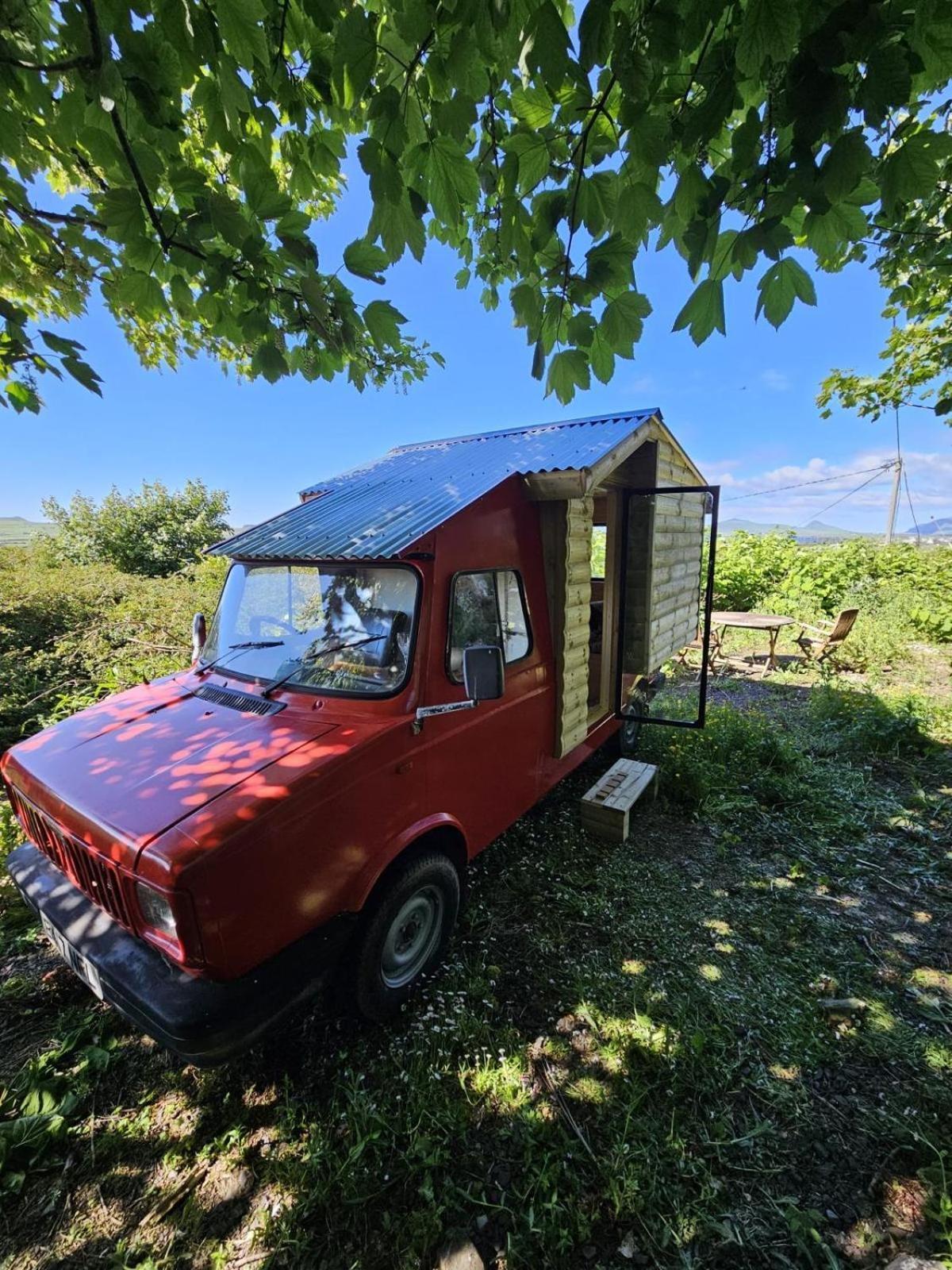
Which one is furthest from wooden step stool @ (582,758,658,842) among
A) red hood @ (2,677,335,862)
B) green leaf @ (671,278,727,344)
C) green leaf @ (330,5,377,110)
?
green leaf @ (330,5,377,110)

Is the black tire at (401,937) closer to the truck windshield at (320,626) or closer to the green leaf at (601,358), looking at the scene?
the truck windshield at (320,626)

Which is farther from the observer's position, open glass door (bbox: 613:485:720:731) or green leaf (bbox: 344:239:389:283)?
open glass door (bbox: 613:485:720:731)

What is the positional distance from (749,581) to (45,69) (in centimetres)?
1617

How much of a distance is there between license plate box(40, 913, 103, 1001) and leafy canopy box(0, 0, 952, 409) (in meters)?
2.46

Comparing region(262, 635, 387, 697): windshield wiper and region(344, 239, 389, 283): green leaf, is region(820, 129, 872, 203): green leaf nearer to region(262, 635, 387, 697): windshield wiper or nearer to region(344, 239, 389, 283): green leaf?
region(344, 239, 389, 283): green leaf

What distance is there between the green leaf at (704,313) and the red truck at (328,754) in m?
1.44

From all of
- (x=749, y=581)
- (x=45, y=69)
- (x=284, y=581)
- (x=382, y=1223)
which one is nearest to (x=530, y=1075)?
(x=382, y=1223)

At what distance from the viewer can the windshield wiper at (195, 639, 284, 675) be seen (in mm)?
2902

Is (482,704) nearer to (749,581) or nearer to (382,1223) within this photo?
(382,1223)

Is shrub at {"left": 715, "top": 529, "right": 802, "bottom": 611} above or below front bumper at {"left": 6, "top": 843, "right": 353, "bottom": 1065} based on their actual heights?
above

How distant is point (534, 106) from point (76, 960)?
381 cm

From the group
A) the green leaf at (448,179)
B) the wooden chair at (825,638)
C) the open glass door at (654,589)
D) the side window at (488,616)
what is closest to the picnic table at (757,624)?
the wooden chair at (825,638)

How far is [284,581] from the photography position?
9.87 ft

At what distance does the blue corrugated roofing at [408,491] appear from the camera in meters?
2.74
